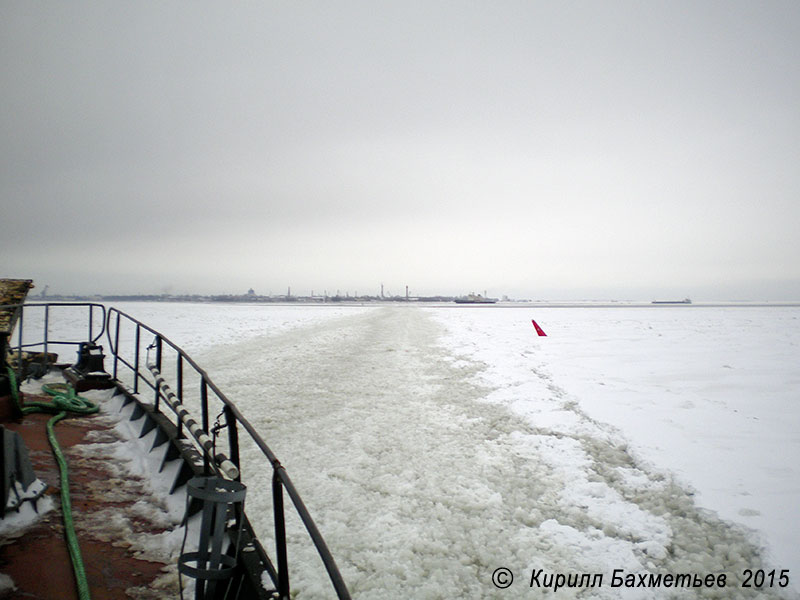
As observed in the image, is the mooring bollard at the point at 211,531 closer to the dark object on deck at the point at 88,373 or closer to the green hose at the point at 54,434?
the green hose at the point at 54,434

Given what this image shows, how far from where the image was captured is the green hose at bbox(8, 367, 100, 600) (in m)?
2.31

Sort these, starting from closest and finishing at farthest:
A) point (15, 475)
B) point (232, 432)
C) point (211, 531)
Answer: point (211, 531) → point (232, 432) → point (15, 475)

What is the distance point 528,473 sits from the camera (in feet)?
15.2

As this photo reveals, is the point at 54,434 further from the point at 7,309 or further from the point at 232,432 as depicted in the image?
the point at 232,432

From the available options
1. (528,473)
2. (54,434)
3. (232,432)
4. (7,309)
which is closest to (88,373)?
(7,309)

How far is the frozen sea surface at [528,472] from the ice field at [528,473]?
0.06ft

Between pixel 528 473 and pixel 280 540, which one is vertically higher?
pixel 280 540

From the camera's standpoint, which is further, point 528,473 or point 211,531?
point 528,473

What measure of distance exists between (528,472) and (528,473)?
0.02 meters

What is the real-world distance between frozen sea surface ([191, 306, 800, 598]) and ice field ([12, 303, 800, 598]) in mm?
19

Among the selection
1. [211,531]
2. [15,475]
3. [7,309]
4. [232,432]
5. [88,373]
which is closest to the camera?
[211,531]

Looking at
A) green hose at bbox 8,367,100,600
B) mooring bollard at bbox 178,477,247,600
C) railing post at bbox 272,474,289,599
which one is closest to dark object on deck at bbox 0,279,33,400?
green hose at bbox 8,367,100,600

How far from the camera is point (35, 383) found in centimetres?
628

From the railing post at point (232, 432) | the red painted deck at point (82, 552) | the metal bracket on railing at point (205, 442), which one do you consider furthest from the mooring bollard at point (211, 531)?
the red painted deck at point (82, 552)
